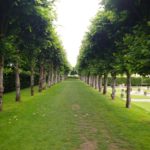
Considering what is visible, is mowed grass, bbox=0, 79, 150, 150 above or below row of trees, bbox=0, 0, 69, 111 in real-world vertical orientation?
below

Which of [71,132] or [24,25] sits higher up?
[24,25]

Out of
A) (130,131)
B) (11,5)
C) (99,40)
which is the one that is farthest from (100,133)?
(99,40)

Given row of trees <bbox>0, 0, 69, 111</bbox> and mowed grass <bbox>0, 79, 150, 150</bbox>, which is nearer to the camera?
mowed grass <bbox>0, 79, 150, 150</bbox>

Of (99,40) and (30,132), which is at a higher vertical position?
(99,40)

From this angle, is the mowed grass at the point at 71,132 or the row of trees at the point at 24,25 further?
the row of trees at the point at 24,25

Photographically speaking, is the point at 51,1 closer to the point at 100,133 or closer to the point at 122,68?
the point at 122,68

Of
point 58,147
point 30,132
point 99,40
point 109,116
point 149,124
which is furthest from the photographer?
point 99,40

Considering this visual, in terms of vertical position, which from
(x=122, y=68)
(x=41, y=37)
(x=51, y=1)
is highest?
(x=51, y=1)

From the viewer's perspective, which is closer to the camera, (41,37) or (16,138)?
(16,138)

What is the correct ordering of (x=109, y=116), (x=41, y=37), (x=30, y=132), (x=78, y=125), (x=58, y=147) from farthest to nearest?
(x=41, y=37) < (x=109, y=116) < (x=78, y=125) < (x=30, y=132) < (x=58, y=147)

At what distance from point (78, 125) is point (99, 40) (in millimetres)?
11883

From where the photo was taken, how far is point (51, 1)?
869 inches

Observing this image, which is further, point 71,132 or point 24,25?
point 24,25

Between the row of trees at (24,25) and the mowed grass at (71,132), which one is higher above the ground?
the row of trees at (24,25)
